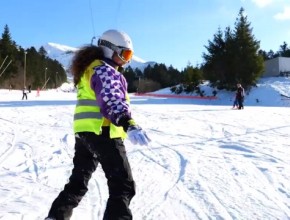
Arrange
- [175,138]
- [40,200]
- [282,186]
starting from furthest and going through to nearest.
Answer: [175,138], [282,186], [40,200]

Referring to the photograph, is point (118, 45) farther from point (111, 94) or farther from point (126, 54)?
point (111, 94)

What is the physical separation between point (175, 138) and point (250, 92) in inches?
1278

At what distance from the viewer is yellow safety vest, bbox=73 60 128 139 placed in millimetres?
3021

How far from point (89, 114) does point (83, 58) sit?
467 mm

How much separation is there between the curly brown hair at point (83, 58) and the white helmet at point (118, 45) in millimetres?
62

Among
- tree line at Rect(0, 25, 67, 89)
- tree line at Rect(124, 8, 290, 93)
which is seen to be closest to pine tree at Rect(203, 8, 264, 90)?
tree line at Rect(124, 8, 290, 93)

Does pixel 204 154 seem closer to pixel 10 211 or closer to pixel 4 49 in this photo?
pixel 10 211

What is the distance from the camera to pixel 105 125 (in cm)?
304

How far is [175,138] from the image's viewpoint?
1053 centimetres

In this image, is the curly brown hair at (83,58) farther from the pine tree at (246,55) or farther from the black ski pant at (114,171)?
the pine tree at (246,55)

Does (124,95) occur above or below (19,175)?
above

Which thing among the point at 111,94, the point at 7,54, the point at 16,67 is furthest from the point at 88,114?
the point at 7,54

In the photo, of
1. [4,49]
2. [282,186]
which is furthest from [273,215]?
[4,49]

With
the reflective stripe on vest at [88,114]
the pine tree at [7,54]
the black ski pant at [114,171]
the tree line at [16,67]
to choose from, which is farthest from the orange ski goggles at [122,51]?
the pine tree at [7,54]
